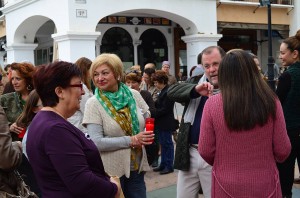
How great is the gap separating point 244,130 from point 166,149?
462cm

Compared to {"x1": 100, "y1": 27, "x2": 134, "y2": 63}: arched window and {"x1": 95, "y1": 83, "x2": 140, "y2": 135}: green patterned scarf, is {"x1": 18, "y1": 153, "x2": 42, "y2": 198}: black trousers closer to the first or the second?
{"x1": 95, "y1": 83, "x2": 140, "y2": 135}: green patterned scarf

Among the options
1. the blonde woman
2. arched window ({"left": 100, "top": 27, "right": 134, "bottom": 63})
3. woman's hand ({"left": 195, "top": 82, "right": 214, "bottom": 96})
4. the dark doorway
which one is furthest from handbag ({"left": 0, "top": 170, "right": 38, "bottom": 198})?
the dark doorway

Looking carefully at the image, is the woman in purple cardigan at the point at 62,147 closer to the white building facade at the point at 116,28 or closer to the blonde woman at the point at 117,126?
the blonde woman at the point at 117,126

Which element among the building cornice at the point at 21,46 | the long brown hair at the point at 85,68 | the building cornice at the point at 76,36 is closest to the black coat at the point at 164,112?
the long brown hair at the point at 85,68

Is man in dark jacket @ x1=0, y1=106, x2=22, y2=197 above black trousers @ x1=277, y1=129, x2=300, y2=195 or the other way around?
above

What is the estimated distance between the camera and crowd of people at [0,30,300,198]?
219 centimetres

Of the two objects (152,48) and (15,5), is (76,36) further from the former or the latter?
(152,48)

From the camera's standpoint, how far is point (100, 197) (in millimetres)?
2291

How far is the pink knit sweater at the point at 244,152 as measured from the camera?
2.48 meters

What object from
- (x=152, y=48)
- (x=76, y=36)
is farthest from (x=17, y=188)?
(x=152, y=48)

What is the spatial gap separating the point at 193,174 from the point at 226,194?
843 millimetres

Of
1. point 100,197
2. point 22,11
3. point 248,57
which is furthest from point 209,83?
point 22,11

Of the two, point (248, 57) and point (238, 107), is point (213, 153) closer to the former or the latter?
point (238, 107)

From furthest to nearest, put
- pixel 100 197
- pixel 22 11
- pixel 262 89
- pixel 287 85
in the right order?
pixel 22 11
pixel 287 85
pixel 262 89
pixel 100 197
